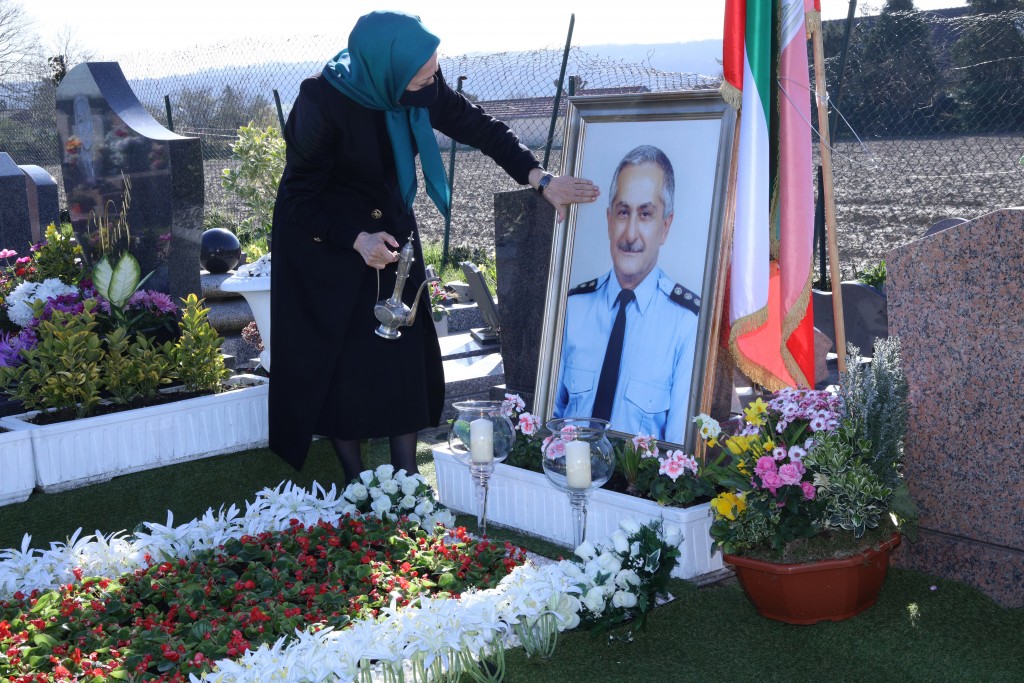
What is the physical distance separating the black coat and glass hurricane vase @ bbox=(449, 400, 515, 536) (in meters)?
0.49

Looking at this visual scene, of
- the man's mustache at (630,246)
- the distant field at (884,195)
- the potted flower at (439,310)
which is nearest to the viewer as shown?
the man's mustache at (630,246)

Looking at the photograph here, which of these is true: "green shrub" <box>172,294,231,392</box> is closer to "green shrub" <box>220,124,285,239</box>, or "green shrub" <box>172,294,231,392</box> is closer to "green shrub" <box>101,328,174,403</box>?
"green shrub" <box>101,328,174,403</box>

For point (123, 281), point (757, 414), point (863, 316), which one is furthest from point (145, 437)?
point (863, 316)

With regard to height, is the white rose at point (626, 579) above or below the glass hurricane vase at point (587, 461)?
below

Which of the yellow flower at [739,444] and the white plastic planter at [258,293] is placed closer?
the yellow flower at [739,444]

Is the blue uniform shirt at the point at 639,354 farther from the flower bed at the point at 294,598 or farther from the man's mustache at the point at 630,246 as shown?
the flower bed at the point at 294,598

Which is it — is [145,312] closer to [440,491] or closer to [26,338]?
[26,338]

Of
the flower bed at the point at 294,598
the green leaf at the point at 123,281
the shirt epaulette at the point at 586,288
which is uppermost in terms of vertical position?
the shirt epaulette at the point at 586,288

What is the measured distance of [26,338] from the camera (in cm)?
452

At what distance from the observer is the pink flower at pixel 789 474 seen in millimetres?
3010

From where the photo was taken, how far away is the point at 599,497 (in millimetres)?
3631

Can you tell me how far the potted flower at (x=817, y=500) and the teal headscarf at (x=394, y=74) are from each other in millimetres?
1540

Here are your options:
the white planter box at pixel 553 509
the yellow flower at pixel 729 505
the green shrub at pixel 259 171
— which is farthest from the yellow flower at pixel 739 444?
the green shrub at pixel 259 171

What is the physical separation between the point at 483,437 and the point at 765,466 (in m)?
0.84
